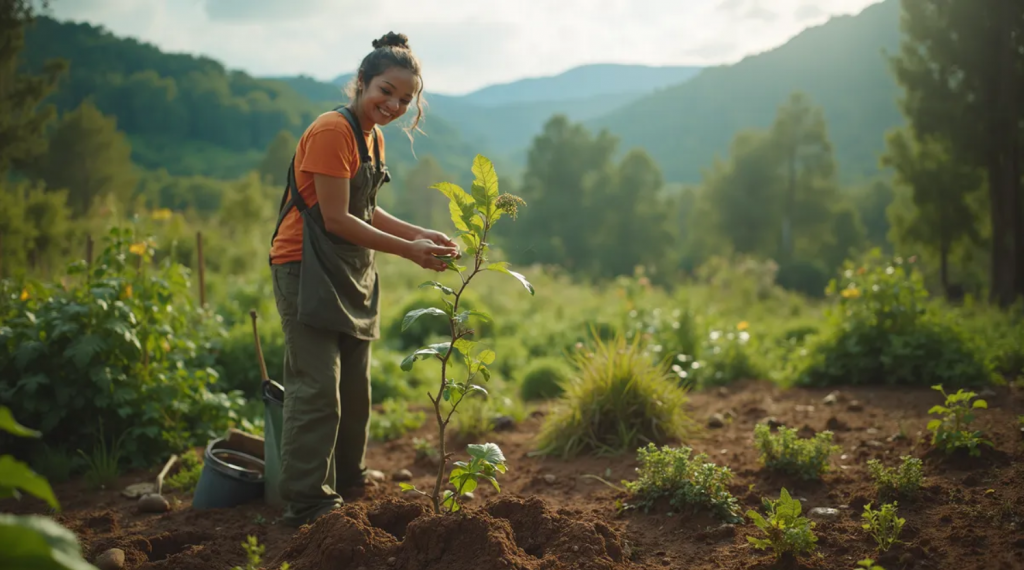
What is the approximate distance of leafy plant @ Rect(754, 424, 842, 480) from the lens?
3.18 m

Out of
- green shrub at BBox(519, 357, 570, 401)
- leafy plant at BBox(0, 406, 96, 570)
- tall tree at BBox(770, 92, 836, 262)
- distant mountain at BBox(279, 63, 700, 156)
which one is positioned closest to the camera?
leafy plant at BBox(0, 406, 96, 570)

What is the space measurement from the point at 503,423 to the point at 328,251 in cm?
235

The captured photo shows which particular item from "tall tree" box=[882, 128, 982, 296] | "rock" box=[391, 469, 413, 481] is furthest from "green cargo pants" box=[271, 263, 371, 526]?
"tall tree" box=[882, 128, 982, 296]

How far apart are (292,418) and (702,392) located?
349 cm

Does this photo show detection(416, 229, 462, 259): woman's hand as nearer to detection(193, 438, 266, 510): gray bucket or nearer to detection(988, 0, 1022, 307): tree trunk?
detection(193, 438, 266, 510): gray bucket

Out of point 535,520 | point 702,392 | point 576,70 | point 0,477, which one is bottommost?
point 702,392

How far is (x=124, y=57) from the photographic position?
117 ft

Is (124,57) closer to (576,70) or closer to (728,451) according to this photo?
(728,451)

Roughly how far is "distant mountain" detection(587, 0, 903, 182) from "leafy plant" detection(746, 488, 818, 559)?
67.4m

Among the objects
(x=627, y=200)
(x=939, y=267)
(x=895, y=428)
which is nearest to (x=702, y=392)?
(x=895, y=428)

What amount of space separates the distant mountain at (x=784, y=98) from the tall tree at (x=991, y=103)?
192 ft

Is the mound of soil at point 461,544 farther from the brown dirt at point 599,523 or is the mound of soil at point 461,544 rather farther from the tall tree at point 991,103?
the tall tree at point 991,103

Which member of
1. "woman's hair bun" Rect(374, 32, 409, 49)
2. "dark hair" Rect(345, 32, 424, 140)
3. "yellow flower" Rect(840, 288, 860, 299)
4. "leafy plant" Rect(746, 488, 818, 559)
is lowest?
"leafy plant" Rect(746, 488, 818, 559)

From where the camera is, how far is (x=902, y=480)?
2.82m
